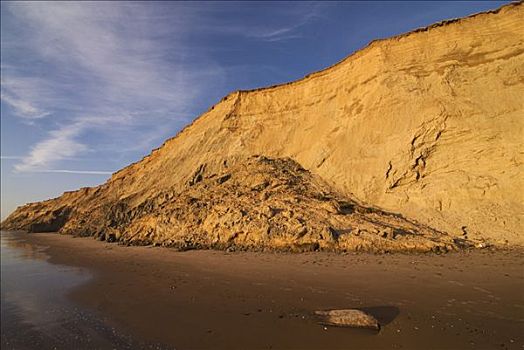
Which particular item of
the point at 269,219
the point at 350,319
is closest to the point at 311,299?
the point at 350,319

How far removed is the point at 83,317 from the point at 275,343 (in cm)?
347

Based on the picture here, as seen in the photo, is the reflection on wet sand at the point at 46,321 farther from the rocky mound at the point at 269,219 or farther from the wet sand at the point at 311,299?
the rocky mound at the point at 269,219

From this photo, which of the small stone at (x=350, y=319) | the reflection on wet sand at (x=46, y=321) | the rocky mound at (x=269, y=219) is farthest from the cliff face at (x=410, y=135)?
the reflection on wet sand at (x=46, y=321)

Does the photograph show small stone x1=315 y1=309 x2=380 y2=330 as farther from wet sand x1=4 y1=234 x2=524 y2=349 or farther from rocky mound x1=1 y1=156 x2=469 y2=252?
rocky mound x1=1 y1=156 x2=469 y2=252

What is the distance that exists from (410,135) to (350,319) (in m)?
12.7

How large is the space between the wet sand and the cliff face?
3.16 m

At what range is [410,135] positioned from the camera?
639 inches

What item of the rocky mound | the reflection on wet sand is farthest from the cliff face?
the reflection on wet sand

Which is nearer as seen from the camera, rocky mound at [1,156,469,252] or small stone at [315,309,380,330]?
small stone at [315,309,380,330]

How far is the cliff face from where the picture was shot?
14.0m

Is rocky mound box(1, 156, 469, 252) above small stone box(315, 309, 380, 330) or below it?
above

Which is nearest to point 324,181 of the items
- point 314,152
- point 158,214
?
point 314,152

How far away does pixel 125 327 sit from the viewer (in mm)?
5648

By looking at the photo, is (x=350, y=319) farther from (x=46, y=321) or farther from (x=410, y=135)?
(x=410, y=135)
